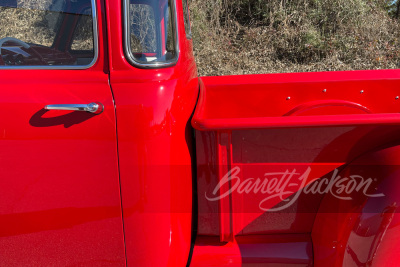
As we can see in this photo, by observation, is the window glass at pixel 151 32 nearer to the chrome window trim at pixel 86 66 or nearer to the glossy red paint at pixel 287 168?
the chrome window trim at pixel 86 66

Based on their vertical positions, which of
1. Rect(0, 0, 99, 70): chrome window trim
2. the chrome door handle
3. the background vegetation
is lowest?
the background vegetation

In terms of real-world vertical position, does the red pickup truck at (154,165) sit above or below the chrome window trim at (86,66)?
below

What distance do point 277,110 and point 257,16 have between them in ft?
22.6

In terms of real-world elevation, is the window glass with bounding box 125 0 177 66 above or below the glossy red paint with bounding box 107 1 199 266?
above

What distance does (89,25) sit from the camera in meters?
1.57

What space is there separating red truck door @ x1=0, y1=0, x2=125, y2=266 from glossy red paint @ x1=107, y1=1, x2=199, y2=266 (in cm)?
4

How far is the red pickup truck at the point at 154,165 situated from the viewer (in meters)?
1.45

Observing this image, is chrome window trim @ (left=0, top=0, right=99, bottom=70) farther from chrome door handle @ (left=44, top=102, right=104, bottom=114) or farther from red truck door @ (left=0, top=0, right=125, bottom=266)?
chrome door handle @ (left=44, top=102, right=104, bottom=114)

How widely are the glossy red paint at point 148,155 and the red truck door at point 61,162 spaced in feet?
0.14

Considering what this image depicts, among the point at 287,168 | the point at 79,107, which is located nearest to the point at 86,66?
the point at 79,107

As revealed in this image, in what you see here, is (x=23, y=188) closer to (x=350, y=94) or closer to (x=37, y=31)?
(x=37, y=31)

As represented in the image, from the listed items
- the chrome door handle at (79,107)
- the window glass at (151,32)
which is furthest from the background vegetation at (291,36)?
the chrome door handle at (79,107)

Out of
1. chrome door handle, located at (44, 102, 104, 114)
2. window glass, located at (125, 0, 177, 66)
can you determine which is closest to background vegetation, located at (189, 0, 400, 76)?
window glass, located at (125, 0, 177, 66)

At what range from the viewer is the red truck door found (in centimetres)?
145
